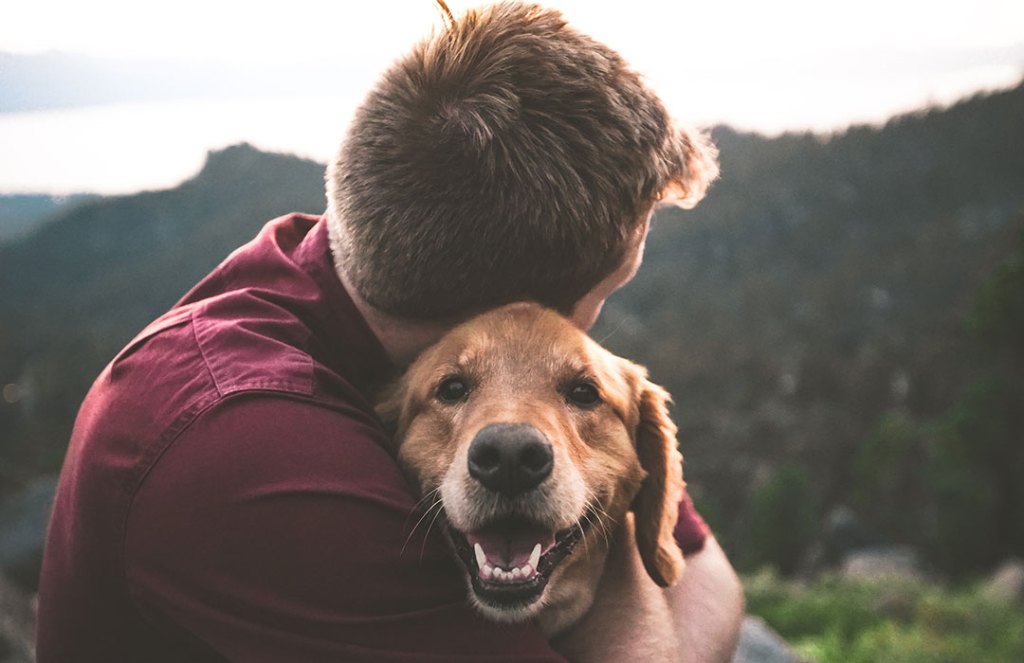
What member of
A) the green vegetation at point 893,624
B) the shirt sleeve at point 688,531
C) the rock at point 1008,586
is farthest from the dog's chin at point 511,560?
the rock at point 1008,586

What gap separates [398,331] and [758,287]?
3553 inches

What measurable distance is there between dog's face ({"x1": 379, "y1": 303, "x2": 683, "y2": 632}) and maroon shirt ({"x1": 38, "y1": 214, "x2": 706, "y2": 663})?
19 centimetres

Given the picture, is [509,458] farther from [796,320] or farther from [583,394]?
[796,320]

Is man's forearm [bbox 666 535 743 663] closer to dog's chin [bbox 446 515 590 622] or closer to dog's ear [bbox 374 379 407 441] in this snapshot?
dog's chin [bbox 446 515 590 622]

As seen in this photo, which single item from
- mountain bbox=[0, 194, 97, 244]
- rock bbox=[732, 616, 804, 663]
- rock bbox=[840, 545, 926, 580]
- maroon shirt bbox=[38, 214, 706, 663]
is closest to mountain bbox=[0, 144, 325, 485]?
mountain bbox=[0, 194, 97, 244]

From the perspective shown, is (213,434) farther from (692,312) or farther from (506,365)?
(692,312)

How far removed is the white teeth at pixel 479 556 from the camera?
248cm

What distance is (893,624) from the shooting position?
9984 millimetres

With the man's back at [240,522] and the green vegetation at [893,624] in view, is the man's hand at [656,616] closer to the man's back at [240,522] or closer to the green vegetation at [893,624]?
the man's back at [240,522]

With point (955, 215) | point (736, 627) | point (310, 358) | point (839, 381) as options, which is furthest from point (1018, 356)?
point (955, 215)

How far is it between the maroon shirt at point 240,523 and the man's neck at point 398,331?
11.1 inches

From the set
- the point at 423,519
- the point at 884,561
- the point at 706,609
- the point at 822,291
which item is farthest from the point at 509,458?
the point at 822,291

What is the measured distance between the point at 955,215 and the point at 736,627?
106 meters

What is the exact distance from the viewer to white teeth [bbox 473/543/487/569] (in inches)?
97.8
